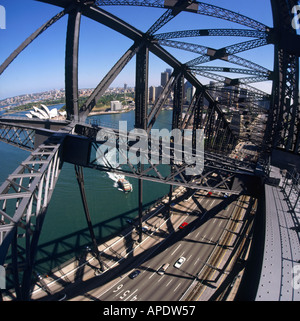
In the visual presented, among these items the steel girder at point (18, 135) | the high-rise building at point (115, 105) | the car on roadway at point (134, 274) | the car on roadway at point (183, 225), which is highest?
the high-rise building at point (115, 105)

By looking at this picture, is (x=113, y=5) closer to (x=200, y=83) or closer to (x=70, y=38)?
(x=70, y=38)

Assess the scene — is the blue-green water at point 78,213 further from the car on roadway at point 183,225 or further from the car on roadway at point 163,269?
the car on roadway at point 163,269

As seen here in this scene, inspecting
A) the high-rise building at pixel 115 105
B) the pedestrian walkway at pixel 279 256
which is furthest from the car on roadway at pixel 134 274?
the high-rise building at pixel 115 105

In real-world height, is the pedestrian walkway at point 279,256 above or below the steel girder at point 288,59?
below

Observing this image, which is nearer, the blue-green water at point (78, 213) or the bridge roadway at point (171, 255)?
the bridge roadway at point (171, 255)

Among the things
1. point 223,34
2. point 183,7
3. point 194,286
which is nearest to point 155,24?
point 183,7

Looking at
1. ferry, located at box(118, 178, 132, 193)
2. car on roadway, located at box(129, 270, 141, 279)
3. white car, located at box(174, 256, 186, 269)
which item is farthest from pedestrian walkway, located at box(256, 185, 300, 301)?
ferry, located at box(118, 178, 132, 193)
